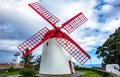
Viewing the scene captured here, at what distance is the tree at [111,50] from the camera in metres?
37.1

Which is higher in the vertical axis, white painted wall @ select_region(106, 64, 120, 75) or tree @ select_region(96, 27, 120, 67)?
tree @ select_region(96, 27, 120, 67)

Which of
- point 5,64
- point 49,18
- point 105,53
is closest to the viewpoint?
point 49,18

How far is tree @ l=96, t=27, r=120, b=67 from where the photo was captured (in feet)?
122

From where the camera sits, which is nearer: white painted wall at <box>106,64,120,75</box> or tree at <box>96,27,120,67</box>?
white painted wall at <box>106,64,120,75</box>

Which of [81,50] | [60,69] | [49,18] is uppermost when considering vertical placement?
[49,18]

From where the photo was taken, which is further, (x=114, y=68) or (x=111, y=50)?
(x=111, y=50)

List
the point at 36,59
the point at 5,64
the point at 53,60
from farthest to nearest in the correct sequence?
the point at 36,59
the point at 5,64
the point at 53,60

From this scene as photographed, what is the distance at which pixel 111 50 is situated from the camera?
3912 cm

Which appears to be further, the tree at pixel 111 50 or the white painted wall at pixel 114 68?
the tree at pixel 111 50

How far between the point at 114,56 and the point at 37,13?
73.2 feet

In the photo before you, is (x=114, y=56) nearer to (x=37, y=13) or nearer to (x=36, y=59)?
(x=36, y=59)

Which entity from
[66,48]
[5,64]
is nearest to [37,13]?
[66,48]

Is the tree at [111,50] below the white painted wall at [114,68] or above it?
above

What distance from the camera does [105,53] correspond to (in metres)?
40.8
